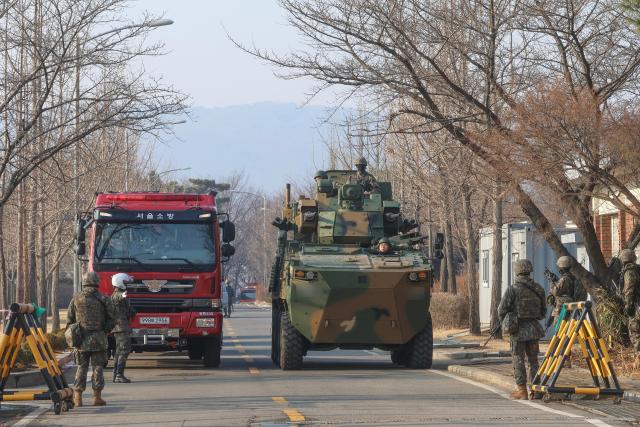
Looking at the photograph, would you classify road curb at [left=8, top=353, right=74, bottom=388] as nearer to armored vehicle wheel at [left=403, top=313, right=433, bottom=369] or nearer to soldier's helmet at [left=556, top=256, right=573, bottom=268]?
armored vehicle wheel at [left=403, top=313, right=433, bottom=369]

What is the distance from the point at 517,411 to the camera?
13555 millimetres

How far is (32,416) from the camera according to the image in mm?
13844

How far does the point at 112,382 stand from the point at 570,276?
25.1 ft

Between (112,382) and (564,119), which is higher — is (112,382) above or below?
below

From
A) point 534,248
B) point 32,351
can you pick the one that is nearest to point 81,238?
point 32,351

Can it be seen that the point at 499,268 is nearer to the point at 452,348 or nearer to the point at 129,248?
the point at 452,348

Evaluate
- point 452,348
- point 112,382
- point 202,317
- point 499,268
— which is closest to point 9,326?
point 112,382

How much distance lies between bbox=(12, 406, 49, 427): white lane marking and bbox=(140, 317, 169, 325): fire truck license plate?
5.62 m

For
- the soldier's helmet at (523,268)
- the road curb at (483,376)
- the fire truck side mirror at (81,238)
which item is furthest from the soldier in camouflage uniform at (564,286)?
the fire truck side mirror at (81,238)

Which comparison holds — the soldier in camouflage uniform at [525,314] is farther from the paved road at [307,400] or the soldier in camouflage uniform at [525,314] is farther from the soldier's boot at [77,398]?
the soldier's boot at [77,398]

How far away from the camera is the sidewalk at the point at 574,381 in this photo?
13.6 metres

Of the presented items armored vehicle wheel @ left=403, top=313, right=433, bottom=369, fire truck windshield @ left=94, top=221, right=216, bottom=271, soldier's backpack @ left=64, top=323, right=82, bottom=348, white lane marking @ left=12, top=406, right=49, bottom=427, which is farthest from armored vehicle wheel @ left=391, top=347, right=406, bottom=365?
white lane marking @ left=12, top=406, right=49, bottom=427

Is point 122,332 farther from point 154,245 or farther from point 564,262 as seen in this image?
point 564,262

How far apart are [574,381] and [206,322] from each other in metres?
6.87
